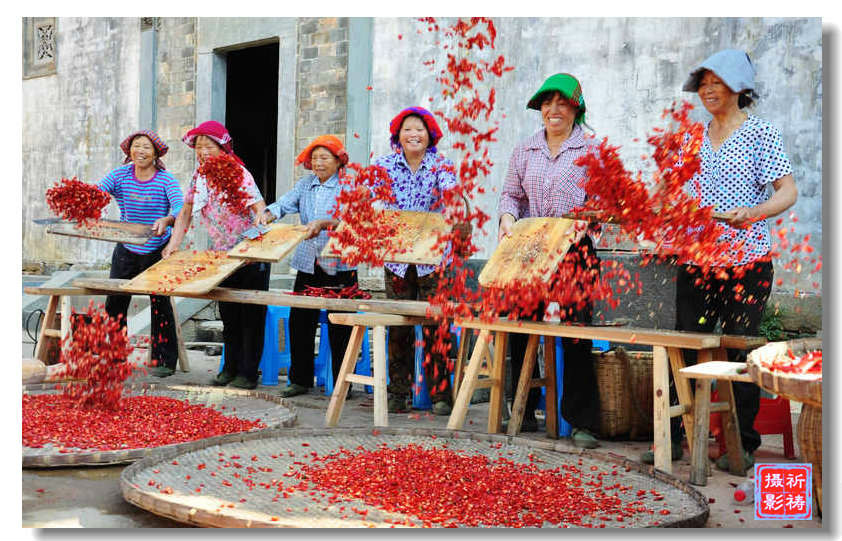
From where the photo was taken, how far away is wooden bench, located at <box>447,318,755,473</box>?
11.5 feet

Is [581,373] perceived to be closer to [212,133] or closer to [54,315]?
[212,133]

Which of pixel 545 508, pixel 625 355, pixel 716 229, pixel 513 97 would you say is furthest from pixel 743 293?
pixel 513 97

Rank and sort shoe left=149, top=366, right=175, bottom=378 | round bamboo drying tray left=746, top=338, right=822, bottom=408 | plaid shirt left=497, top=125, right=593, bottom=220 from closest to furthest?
round bamboo drying tray left=746, top=338, right=822, bottom=408
plaid shirt left=497, top=125, right=593, bottom=220
shoe left=149, top=366, right=175, bottom=378

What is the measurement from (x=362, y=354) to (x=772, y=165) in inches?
117

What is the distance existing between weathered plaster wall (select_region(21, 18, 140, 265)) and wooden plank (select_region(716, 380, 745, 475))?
3.48 m

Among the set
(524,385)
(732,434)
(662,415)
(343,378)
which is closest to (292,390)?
(343,378)

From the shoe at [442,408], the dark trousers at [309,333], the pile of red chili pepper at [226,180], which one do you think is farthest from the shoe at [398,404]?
the pile of red chili pepper at [226,180]

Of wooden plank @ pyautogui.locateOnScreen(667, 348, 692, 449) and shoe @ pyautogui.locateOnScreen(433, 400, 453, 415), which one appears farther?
shoe @ pyautogui.locateOnScreen(433, 400, 453, 415)

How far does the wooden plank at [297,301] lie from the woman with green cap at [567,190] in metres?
0.58

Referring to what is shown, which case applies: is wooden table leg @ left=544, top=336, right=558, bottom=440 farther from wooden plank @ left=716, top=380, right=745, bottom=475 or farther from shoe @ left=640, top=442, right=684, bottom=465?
wooden plank @ left=716, top=380, right=745, bottom=475

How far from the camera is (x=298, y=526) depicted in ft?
9.20

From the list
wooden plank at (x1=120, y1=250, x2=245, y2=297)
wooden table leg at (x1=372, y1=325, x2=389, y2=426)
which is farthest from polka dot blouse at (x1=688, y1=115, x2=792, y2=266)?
wooden plank at (x1=120, y1=250, x2=245, y2=297)

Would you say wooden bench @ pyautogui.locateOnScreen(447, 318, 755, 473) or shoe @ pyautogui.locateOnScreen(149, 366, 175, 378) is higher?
wooden bench @ pyautogui.locateOnScreen(447, 318, 755, 473)

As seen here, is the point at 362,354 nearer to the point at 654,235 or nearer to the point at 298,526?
the point at 654,235
